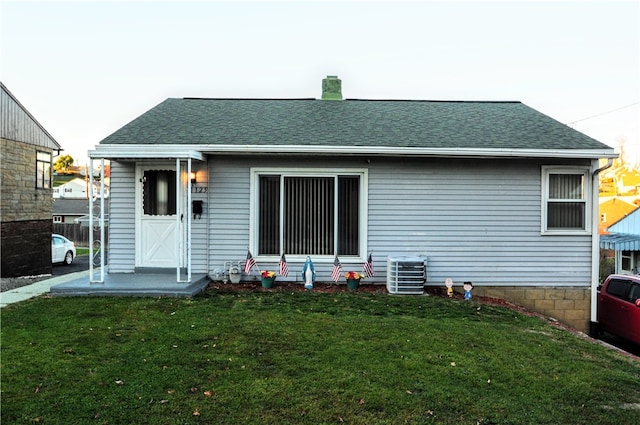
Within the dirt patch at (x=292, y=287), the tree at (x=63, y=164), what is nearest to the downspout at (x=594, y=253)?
the dirt patch at (x=292, y=287)

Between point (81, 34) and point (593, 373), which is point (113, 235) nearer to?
point (81, 34)

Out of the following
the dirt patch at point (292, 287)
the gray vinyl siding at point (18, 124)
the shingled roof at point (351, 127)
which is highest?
the gray vinyl siding at point (18, 124)

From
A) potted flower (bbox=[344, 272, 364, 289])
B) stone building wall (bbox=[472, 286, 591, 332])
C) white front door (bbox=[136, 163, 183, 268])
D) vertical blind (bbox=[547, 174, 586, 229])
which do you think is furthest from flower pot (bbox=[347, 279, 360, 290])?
vertical blind (bbox=[547, 174, 586, 229])

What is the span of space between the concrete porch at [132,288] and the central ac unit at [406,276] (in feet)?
11.3

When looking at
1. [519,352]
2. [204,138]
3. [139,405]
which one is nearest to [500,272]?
[519,352]

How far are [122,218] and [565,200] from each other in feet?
28.3

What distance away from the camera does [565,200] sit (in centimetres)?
858

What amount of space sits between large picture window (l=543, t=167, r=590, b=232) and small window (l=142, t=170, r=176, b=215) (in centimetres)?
728

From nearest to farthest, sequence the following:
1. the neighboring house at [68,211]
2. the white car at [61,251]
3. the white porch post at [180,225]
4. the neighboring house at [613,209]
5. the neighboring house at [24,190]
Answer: the white porch post at [180,225] → the neighboring house at [24,190] → the white car at [61,251] → the neighboring house at [613,209] → the neighboring house at [68,211]

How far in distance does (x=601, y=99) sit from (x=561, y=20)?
12.9 metres

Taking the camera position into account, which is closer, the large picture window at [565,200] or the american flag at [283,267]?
the american flag at [283,267]

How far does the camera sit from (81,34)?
1150 cm

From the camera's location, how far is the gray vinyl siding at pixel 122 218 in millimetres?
8602

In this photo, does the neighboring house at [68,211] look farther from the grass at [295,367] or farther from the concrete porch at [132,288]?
the grass at [295,367]
